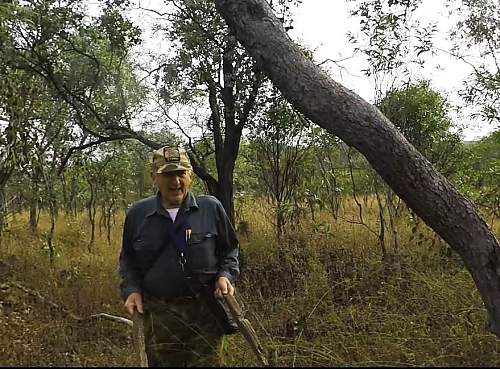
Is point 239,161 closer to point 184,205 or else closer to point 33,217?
point 33,217

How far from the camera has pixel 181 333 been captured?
8.13 feet

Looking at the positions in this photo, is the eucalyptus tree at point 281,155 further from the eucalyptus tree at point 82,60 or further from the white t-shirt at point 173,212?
the white t-shirt at point 173,212

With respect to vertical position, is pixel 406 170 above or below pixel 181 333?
above

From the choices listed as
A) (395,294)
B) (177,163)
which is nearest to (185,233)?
(177,163)

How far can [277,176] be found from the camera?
8523 mm

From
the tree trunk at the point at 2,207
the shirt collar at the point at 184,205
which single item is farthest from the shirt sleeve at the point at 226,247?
the tree trunk at the point at 2,207

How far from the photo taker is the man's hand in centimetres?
263

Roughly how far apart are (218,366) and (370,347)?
153 centimetres

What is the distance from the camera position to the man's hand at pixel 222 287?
8.63ft

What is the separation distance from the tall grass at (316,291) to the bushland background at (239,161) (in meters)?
0.03

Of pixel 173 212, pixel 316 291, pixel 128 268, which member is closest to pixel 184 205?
pixel 173 212

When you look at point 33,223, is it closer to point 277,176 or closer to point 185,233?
point 277,176

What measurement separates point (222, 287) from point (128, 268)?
17.8 inches

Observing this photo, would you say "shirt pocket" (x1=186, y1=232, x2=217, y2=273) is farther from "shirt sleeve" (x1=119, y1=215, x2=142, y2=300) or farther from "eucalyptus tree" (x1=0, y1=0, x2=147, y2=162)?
"eucalyptus tree" (x1=0, y1=0, x2=147, y2=162)
